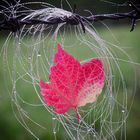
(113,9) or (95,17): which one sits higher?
(95,17)

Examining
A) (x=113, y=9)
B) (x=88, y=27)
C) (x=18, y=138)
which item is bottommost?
(x=18, y=138)

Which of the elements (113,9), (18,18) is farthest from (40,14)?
(113,9)

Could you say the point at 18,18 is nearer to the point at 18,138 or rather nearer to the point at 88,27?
the point at 88,27

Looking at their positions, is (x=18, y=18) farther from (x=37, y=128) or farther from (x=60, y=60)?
(x=37, y=128)

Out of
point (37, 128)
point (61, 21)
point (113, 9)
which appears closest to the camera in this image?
point (61, 21)

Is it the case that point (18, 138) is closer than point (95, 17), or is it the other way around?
point (95, 17)

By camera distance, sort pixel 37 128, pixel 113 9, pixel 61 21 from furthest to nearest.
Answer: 1. pixel 113 9
2. pixel 37 128
3. pixel 61 21

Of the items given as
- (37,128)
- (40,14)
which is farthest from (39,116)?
(40,14)
